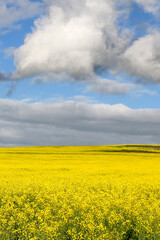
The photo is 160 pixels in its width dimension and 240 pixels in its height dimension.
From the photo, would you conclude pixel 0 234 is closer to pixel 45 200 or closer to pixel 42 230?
pixel 42 230

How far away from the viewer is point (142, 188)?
48.6 ft

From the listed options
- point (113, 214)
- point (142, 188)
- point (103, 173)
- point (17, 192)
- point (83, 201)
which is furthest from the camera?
point (103, 173)

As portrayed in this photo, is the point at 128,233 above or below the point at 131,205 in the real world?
below

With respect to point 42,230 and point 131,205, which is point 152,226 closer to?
point 131,205

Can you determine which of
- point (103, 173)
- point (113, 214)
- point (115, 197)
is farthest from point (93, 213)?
point (103, 173)

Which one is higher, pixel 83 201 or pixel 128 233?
pixel 83 201

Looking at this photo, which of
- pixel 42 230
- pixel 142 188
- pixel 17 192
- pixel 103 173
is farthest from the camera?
pixel 103 173

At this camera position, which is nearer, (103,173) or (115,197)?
(115,197)

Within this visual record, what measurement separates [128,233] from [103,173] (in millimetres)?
13266

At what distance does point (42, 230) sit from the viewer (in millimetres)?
8172

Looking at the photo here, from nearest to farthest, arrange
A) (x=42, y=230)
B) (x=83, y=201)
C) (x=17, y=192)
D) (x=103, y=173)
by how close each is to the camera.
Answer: (x=42, y=230) → (x=83, y=201) → (x=17, y=192) → (x=103, y=173)

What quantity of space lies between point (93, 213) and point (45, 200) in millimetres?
3381

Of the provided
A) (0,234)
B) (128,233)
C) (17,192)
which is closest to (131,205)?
(128,233)

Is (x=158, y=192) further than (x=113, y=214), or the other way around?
(x=158, y=192)
